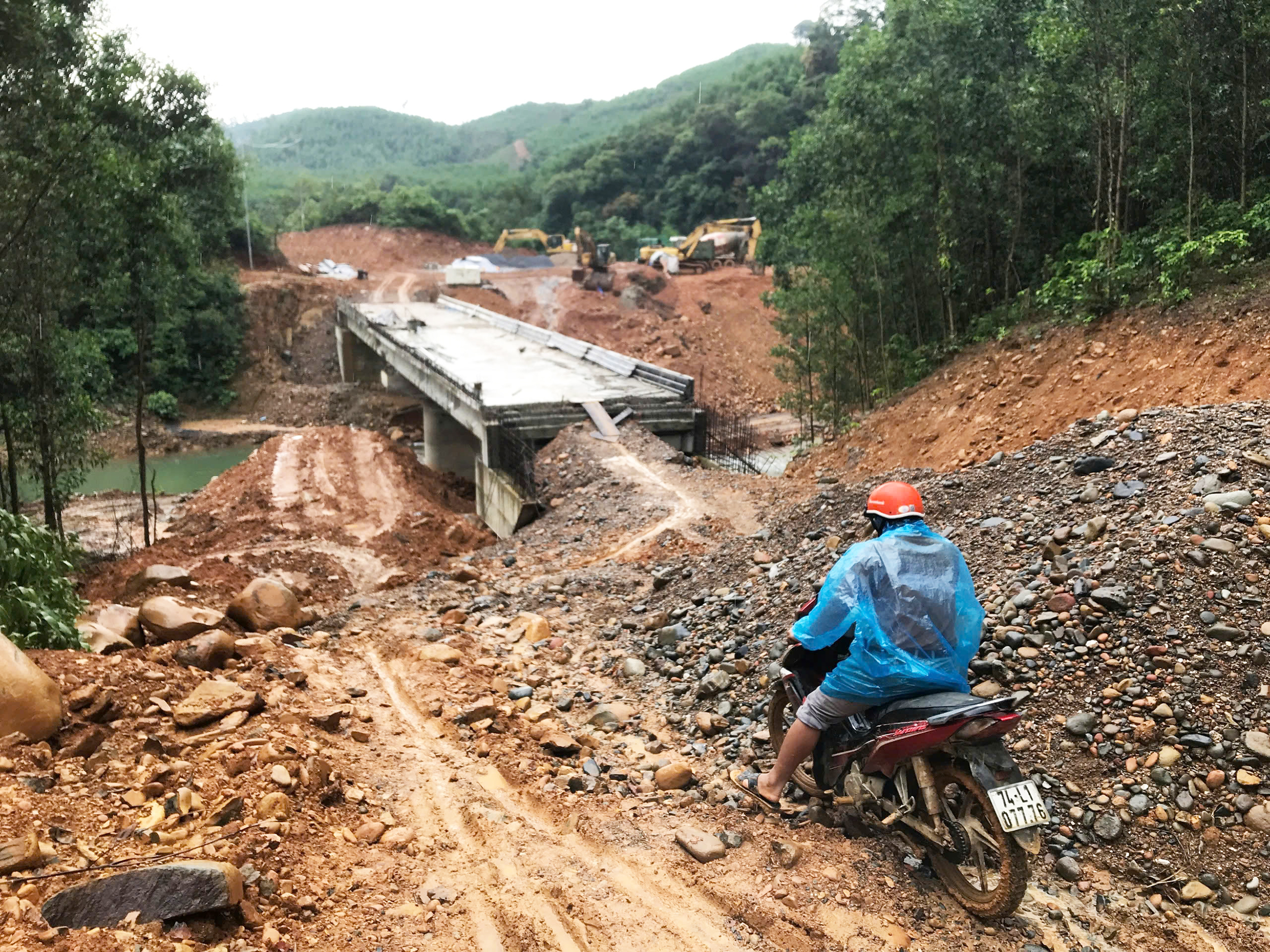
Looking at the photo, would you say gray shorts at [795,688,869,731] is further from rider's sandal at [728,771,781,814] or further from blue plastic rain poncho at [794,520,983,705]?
rider's sandal at [728,771,781,814]

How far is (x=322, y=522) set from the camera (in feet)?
59.8

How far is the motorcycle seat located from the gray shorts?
99mm

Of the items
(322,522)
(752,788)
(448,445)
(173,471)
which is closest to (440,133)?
(173,471)

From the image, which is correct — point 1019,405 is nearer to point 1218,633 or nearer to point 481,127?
point 1218,633

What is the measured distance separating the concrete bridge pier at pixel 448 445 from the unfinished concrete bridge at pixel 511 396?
0.03m

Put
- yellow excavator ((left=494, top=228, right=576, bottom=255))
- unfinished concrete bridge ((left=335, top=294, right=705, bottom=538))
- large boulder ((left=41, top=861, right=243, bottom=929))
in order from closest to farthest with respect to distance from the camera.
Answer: large boulder ((left=41, top=861, right=243, bottom=929)), unfinished concrete bridge ((left=335, top=294, right=705, bottom=538)), yellow excavator ((left=494, top=228, right=576, bottom=255))

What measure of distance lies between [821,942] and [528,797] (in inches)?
76.9

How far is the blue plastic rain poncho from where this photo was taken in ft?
12.6

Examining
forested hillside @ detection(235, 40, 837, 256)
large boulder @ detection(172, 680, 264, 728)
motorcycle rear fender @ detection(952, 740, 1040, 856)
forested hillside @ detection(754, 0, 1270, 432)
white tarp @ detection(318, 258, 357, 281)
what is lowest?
large boulder @ detection(172, 680, 264, 728)

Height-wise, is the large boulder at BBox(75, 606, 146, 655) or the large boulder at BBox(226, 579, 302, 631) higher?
the large boulder at BBox(75, 606, 146, 655)

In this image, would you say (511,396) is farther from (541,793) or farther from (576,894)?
(576,894)

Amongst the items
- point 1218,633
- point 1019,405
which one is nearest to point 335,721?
point 1218,633

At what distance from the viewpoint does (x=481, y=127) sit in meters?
144

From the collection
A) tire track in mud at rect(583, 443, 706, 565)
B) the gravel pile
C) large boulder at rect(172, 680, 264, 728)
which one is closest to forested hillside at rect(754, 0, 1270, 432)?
tire track in mud at rect(583, 443, 706, 565)
